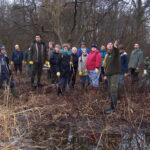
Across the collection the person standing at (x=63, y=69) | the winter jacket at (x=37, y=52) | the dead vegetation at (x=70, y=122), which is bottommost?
the dead vegetation at (x=70, y=122)

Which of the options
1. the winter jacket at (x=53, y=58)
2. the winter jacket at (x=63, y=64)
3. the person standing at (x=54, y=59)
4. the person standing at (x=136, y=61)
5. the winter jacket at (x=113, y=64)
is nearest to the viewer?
the winter jacket at (x=113, y=64)

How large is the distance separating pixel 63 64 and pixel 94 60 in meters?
1.05

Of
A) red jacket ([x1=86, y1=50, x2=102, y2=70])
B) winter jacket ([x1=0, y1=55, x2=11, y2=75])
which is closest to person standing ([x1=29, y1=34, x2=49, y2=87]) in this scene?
winter jacket ([x1=0, y1=55, x2=11, y2=75])

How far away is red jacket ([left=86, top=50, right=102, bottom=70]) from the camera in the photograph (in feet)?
19.5

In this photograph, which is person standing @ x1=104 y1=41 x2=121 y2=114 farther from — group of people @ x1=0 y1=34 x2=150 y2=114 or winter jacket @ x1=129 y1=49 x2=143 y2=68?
winter jacket @ x1=129 y1=49 x2=143 y2=68

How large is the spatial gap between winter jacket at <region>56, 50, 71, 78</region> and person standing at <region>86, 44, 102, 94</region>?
685mm

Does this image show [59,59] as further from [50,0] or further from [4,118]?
[50,0]

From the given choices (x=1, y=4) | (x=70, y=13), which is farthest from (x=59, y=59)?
(x=1, y=4)

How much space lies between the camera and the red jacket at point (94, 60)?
5.94 m

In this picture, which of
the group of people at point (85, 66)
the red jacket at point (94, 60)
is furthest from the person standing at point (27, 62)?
the red jacket at point (94, 60)

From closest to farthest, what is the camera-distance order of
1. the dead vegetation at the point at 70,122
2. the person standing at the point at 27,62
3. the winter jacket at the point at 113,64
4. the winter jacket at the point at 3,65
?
the dead vegetation at the point at 70,122, the winter jacket at the point at 113,64, the winter jacket at the point at 3,65, the person standing at the point at 27,62

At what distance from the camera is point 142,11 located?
40.8 ft

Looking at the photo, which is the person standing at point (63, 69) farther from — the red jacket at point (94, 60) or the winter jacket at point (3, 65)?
the winter jacket at point (3, 65)

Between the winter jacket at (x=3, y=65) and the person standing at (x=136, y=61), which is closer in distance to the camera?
the winter jacket at (x=3, y=65)
